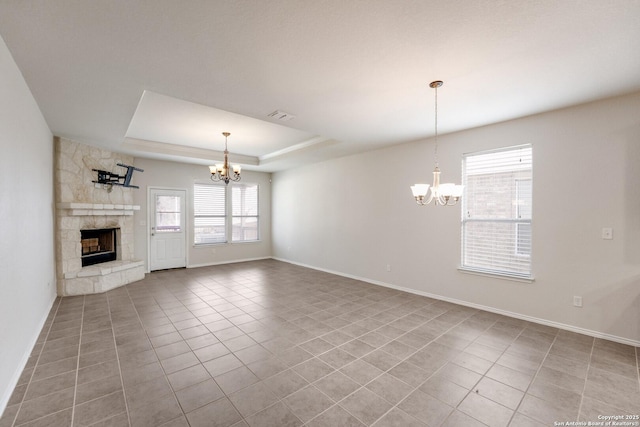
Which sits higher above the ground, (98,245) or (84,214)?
(84,214)

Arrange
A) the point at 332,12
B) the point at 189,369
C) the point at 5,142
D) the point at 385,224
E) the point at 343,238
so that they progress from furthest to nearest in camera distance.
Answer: the point at 343,238 < the point at 385,224 < the point at 189,369 < the point at 5,142 < the point at 332,12

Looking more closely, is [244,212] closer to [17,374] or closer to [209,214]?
[209,214]

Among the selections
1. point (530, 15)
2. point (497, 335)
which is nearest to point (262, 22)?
point (530, 15)

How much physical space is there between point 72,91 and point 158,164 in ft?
12.5

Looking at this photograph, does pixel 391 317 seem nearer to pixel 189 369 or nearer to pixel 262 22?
pixel 189 369

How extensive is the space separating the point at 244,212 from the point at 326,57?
20.7ft

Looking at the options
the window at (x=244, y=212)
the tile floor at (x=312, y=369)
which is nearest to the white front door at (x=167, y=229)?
the window at (x=244, y=212)

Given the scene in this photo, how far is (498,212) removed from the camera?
3896 mm

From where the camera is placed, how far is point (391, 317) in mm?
3691

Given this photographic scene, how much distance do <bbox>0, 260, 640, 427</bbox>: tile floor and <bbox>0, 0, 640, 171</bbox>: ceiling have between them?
2.61 metres

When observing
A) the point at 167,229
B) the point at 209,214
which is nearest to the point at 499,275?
the point at 209,214

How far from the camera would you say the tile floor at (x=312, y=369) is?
6.29 feet

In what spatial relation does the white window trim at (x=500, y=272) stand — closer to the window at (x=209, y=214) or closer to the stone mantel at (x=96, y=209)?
the window at (x=209, y=214)

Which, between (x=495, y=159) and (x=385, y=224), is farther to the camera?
(x=385, y=224)
